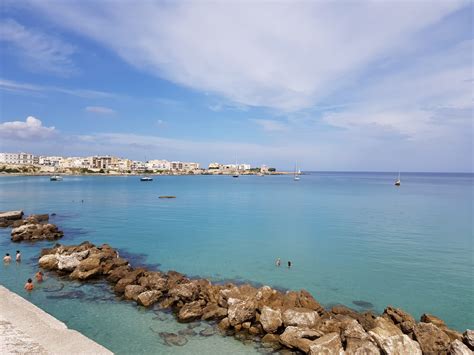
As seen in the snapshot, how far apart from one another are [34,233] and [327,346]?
95.1 feet

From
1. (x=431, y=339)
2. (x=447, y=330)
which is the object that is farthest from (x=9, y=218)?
(x=447, y=330)

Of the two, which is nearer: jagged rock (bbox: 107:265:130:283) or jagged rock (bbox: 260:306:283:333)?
jagged rock (bbox: 260:306:283:333)

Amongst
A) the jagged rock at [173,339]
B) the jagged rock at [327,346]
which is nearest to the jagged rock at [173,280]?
the jagged rock at [173,339]

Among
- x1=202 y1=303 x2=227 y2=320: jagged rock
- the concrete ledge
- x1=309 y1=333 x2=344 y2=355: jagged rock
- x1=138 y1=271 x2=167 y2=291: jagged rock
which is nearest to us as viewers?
the concrete ledge

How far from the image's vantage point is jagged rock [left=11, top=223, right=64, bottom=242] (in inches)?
1112

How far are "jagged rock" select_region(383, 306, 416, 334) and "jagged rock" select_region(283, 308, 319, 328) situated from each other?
10.5 ft

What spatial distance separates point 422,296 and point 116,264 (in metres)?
19.0

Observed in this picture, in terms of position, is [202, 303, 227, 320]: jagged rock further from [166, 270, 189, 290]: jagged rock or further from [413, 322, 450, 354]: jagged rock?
[413, 322, 450, 354]: jagged rock

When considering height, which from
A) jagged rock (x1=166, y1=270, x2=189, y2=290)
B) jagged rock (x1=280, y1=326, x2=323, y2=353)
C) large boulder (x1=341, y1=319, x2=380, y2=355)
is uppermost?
large boulder (x1=341, y1=319, x2=380, y2=355)

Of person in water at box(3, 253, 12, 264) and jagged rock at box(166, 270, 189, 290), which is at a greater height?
jagged rock at box(166, 270, 189, 290)

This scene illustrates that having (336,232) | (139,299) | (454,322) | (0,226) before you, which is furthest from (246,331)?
(0,226)

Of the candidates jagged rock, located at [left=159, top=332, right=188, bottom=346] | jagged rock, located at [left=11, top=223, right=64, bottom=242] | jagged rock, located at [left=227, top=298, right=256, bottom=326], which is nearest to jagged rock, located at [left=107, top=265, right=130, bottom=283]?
jagged rock, located at [left=159, top=332, right=188, bottom=346]

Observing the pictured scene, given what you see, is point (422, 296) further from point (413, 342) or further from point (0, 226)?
point (0, 226)

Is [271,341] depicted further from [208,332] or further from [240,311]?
[208,332]
